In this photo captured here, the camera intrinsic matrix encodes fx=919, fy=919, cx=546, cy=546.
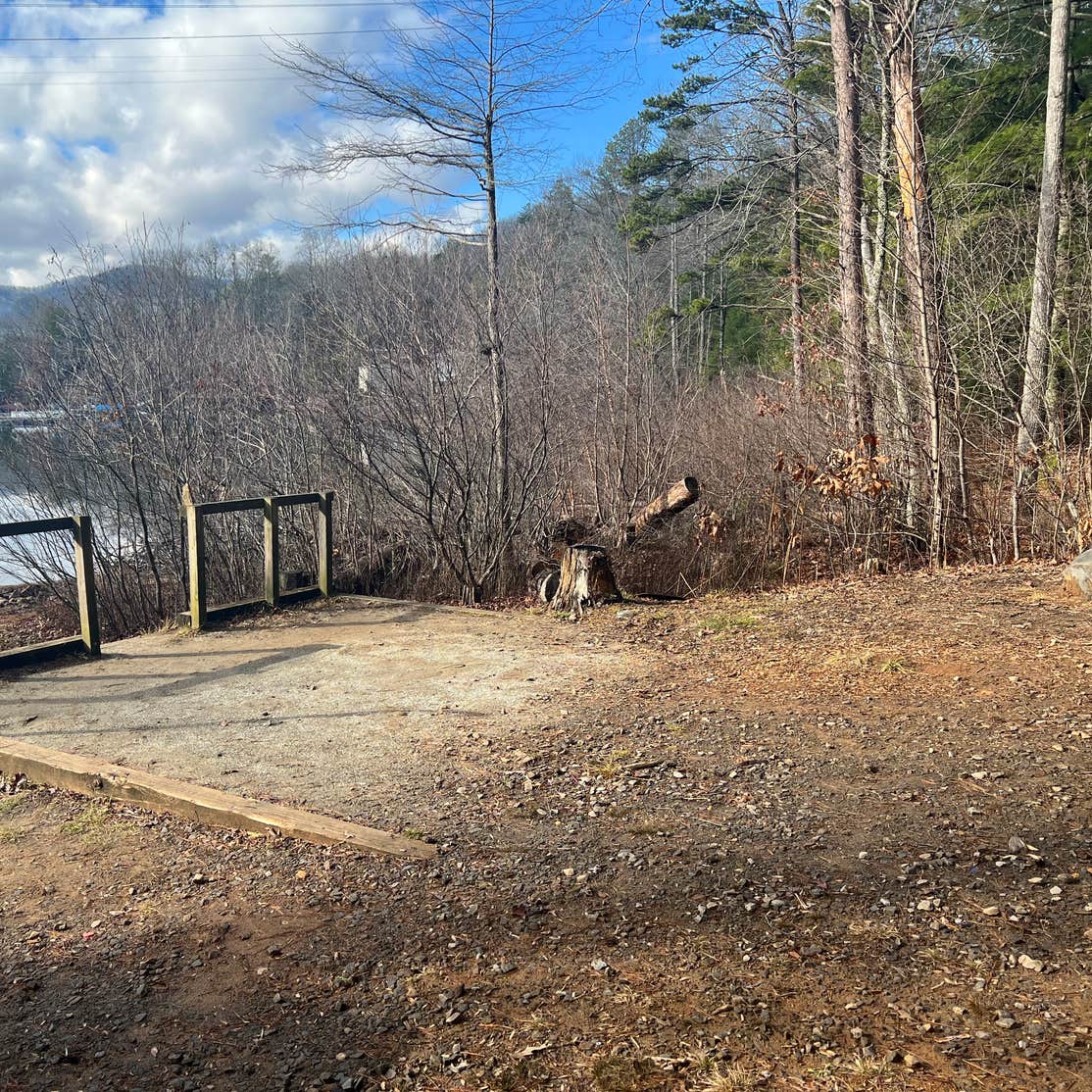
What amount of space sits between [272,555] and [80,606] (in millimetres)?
1797

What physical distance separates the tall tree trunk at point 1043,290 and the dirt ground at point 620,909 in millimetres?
3305

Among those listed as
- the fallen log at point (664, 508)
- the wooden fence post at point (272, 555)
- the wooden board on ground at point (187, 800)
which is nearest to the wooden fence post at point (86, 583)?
the wooden fence post at point (272, 555)

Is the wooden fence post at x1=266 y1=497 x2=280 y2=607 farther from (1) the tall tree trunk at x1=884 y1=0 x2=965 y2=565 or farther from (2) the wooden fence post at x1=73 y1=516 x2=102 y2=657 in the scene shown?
(1) the tall tree trunk at x1=884 y1=0 x2=965 y2=565

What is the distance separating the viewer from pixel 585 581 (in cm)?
806

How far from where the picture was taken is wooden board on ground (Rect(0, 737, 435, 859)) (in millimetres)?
3777

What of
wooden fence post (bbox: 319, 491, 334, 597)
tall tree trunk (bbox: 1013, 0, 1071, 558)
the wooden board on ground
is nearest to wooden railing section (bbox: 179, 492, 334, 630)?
wooden fence post (bbox: 319, 491, 334, 597)

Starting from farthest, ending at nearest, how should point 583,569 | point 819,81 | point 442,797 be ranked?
1. point 819,81
2. point 583,569
3. point 442,797

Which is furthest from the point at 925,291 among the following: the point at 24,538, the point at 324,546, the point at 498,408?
the point at 24,538

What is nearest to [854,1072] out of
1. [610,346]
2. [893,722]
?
[893,722]

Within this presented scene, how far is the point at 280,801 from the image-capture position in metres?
4.30

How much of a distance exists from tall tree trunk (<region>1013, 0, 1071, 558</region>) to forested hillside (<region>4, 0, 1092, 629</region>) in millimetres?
42

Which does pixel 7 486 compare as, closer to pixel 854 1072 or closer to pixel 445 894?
pixel 445 894

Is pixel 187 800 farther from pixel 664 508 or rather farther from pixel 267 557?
pixel 664 508

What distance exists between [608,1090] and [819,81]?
1702 centimetres
